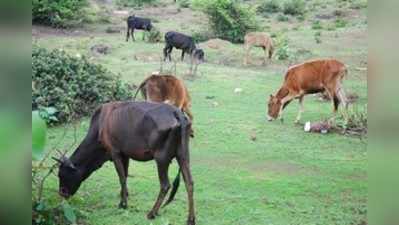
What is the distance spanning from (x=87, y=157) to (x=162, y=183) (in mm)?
805

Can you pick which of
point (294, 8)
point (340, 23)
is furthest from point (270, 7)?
point (340, 23)

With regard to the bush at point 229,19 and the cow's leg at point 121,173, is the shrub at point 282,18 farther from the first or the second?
the cow's leg at point 121,173

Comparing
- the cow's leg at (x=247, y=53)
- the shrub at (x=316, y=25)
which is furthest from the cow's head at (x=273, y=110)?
the shrub at (x=316, y=25)

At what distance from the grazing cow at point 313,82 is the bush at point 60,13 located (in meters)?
9.87

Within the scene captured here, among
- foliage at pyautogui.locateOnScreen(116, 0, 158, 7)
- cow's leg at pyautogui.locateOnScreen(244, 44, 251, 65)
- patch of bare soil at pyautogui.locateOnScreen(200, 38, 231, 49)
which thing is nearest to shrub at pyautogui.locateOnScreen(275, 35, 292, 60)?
cow's leg at pyautogui.locateOnScreen(244, 44, 251, 65)

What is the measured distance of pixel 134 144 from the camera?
4.94 metres

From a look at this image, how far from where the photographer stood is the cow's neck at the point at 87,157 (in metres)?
5.14

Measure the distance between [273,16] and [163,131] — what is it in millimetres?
19789

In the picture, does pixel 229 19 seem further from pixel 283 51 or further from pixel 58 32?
pixel 58 32

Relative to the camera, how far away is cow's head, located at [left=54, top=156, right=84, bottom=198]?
4.93 meters

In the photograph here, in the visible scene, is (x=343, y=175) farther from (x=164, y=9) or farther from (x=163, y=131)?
(x=164, y=9)

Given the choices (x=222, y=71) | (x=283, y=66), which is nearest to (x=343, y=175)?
(x=222, y=71)

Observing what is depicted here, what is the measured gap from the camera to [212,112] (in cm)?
977

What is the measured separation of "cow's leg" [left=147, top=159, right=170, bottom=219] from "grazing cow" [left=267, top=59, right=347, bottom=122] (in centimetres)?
497
